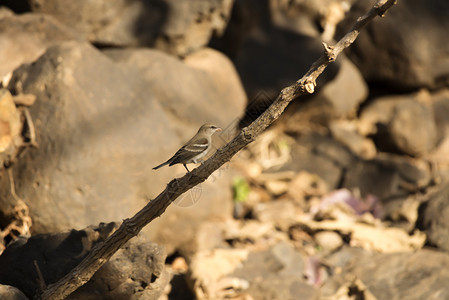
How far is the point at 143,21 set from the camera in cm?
715

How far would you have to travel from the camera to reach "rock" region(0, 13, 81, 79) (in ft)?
18.5

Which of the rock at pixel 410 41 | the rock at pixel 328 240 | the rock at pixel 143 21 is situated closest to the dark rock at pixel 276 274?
the rock at pixel 328 240

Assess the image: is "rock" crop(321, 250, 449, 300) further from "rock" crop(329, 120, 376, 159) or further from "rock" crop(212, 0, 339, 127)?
"rock" crop(212, 0, 339, 127)

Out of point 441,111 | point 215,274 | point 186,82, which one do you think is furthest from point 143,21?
point 441,111

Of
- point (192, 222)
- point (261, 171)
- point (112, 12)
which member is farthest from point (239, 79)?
point (192, 222)

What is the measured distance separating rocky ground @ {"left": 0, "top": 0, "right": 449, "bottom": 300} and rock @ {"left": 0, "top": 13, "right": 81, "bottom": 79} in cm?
2

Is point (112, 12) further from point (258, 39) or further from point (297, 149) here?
point (297, 149)

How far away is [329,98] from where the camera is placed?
8.48 m

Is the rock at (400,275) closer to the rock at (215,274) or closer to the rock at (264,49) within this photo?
the rock at (215,274)

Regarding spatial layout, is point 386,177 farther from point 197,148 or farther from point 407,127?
point 197,148

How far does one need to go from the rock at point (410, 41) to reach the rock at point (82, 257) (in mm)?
5954

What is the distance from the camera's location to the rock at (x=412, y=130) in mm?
8148

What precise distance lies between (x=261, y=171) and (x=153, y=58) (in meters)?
2.43

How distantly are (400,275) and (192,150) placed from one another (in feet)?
8.29
